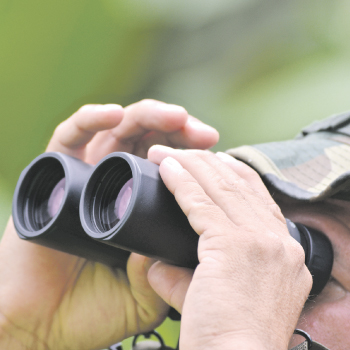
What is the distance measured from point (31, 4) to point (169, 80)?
35.8 inches

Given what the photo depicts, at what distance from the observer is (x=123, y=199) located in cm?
66

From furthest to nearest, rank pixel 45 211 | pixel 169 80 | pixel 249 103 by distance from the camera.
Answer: pixel 169 80 → pixel 249 103 → pixel 45 211

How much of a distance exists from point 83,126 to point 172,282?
0.40m

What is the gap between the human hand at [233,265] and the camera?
18.2 inches

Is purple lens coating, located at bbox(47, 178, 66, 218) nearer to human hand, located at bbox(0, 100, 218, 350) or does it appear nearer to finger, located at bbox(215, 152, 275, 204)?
human hand, located at bbox(0, 100, 218, 350)

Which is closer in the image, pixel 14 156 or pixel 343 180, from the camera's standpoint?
pixel 343 180

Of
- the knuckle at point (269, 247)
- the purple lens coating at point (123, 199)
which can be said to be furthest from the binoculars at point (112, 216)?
the knuckle at point (269, 247)

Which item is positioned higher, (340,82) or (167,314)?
(340,82)

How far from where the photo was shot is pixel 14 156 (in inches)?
88.8

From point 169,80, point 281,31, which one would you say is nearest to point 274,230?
point 281,31

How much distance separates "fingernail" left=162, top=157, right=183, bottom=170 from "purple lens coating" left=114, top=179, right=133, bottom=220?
0.39ft

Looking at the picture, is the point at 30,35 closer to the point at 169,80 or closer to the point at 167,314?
the point at 169,80

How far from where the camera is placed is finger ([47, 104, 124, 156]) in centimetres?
84

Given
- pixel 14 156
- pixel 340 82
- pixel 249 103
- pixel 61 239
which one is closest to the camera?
pixel 61 239
